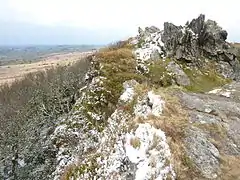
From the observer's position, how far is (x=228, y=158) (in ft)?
44.5

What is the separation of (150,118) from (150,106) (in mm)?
3209

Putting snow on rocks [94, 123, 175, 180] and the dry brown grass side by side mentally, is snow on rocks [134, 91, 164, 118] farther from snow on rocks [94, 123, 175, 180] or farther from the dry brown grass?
snow on rocks [94, 123, 175, 180]

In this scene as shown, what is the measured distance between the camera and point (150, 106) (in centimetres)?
1788

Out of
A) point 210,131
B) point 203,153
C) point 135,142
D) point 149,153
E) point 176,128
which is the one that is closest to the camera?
point 149,153

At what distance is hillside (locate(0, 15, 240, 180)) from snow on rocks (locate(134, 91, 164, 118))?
0.07 metres

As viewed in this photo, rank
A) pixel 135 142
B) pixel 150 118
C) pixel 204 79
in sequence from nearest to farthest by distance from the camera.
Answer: pixel 135 142 < pixel 150 118 < pixel 204 79

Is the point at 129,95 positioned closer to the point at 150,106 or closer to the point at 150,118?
the point at 150,106

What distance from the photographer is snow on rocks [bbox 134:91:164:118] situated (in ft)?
54.0

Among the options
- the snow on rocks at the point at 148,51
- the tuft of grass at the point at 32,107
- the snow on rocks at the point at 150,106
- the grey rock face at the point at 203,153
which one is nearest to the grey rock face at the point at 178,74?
the snow on rocks at the point at 148,51

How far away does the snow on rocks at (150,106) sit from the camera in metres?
16.5

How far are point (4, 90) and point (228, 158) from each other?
120 m

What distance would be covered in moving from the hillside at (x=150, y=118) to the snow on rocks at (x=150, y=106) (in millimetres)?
67

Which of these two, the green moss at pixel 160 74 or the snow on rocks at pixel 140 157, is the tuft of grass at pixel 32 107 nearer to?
the green moss at pixel 160 74

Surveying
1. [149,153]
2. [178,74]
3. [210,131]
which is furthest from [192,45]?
[149,153]
